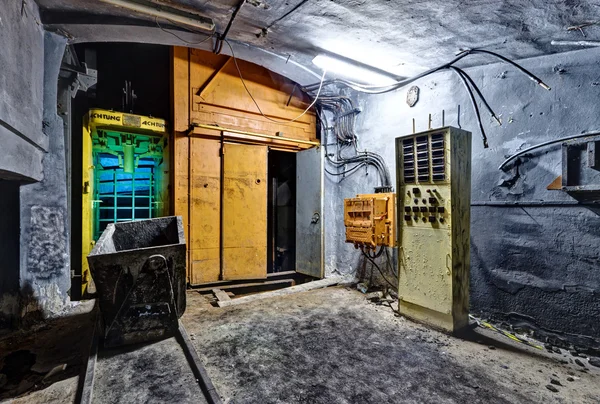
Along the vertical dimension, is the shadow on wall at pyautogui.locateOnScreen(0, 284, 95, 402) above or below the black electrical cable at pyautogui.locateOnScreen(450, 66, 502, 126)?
below

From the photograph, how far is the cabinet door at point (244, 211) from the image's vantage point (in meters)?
5.12

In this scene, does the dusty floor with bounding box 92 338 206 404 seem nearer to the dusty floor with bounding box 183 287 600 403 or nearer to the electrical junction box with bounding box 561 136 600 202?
the dusty floor with bounding box 183 287 600 403

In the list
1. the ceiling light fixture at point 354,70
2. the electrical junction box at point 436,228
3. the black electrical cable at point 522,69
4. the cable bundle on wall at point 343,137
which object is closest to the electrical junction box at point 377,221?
the electrical junction box at point 436,228

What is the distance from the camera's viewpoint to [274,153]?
23.9ft

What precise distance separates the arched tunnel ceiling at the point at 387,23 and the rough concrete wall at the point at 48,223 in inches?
26.2

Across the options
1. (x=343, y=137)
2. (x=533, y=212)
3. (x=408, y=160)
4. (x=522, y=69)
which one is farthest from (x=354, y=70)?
(x=533, y=212)

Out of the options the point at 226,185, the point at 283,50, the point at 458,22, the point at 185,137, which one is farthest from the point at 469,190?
the point at 185,137

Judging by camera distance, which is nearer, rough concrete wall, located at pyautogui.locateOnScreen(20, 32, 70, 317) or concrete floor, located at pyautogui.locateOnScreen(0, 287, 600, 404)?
concrete floor, located at pyautogui.locateOnScreen(0, 287, 600, 404)

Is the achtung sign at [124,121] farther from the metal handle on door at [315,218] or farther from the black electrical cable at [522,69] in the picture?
the black electrical cable at [522,69]

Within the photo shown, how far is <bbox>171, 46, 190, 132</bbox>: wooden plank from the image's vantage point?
4707 millimetres

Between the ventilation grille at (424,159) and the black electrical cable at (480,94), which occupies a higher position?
the black electrical cable at (480,94)

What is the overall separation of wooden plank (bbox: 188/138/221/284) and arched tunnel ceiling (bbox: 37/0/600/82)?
1.97m

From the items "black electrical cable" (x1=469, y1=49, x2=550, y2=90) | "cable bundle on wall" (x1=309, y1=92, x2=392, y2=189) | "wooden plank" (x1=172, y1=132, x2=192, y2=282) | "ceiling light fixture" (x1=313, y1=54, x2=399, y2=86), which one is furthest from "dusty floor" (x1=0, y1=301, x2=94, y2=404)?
"black electrical cable" (x1=469, y1=49, x2=550, y2=90)

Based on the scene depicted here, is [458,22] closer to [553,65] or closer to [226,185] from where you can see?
[553,65]
